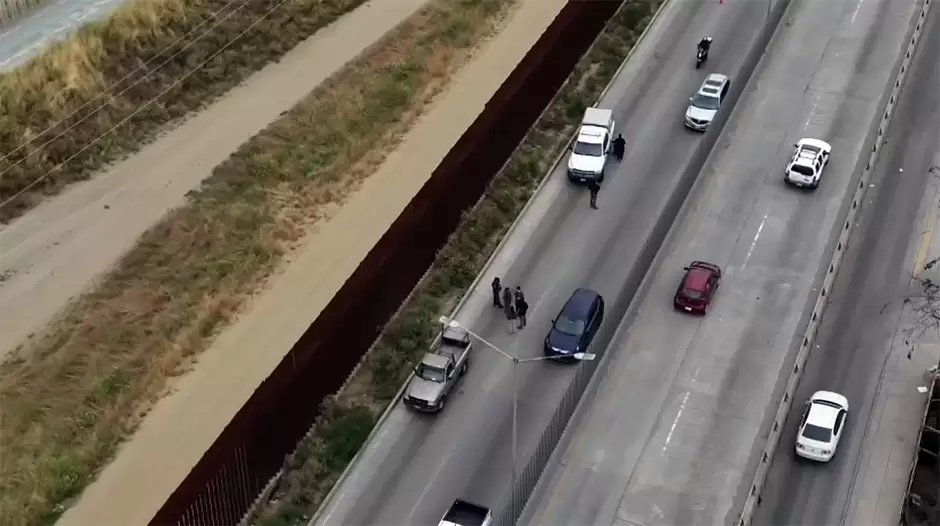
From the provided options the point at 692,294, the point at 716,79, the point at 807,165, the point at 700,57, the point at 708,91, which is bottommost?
the point at 692,294

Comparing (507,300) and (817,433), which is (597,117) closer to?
A: (507,300)

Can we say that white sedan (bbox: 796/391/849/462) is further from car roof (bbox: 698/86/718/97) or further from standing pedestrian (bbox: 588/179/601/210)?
car roof (bbox: 698/86/718/97)

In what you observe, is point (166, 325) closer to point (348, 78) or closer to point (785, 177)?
point (348, 78)

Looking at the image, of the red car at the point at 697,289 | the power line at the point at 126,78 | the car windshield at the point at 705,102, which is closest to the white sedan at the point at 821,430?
the red car at the point at 697,289

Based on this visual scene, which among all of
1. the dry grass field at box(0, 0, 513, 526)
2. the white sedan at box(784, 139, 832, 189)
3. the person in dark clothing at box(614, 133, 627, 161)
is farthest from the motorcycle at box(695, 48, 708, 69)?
the dry grass field at box(0, 0, 513, 526)

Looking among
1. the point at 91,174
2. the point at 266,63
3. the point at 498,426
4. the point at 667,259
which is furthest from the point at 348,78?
the point at 498,426

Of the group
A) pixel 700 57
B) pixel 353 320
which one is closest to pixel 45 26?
pixel 353 320

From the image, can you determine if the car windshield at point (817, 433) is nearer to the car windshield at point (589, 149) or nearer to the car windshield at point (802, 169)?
the car windshield at point (802, 169)
